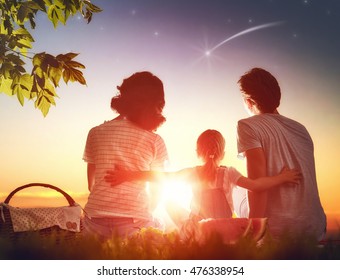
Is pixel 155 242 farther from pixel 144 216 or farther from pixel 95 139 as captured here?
pixel 95 139

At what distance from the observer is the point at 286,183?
3.34m

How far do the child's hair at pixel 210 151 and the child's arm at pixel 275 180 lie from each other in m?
0.59

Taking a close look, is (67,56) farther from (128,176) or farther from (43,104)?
(128,176)

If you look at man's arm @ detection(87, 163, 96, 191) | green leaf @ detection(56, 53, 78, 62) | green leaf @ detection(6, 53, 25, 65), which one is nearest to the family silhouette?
man's arm @ detection(87, 163, 96, 191)

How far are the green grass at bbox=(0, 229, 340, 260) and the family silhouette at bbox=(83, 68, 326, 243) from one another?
10.2 inches

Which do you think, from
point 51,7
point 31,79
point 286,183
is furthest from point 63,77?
point 286,183

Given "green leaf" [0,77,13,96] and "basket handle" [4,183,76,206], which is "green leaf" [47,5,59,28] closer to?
"green leaf" [0,77,13,96]

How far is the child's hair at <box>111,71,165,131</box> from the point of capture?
11.9 ft

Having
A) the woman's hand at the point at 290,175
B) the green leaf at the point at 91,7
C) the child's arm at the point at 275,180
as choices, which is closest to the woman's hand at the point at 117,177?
the child's arm at the point at 275,180

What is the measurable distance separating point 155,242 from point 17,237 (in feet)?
3.48

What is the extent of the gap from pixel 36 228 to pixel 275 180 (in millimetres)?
1592

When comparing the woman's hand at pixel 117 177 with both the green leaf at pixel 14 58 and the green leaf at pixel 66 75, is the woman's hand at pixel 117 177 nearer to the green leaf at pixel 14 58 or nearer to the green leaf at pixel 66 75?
the green leaf at pixel 66 75

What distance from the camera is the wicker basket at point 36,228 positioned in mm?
3398

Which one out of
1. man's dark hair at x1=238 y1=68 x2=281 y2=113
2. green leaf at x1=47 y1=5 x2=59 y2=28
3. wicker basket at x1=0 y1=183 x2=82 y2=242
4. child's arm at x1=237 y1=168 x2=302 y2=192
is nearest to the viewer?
child's arm at x1=237 y1=168 x2=302 y2=192
